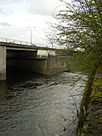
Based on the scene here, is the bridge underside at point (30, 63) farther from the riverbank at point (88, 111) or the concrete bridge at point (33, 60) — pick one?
the riverbank at point (88, 111)

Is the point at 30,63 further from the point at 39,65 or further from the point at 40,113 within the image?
the point at 40,113

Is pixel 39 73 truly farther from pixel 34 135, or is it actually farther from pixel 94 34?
pixel 94 34

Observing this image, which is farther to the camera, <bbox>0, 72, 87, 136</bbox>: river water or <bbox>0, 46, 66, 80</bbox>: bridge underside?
<bbox>0, 46, 66, 80</bbox>: bridge underside

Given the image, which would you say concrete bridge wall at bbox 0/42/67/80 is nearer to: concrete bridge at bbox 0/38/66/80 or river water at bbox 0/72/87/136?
concrete bridge at bbox 0/38/66/80

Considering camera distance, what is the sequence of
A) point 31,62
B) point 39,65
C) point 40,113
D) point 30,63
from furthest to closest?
1. point 30,63
2. point 31,62
3. point 39,65
4. point 40,113

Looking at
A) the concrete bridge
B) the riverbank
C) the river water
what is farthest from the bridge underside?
the riverbank

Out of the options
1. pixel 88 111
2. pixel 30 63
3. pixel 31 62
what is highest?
pixel 88 111

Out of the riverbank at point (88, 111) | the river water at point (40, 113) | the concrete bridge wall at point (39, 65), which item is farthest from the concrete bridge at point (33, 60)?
the riverbank at point (88, 111)

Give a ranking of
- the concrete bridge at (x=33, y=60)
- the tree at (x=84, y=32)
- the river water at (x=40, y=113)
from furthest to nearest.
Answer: the concrete bridge at (x=33, y=60) → the river water at (x=40, y=113) → the tree at (x=84, y=32)

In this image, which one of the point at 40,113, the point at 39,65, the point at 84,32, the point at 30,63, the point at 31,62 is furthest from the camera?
the point at 30,63

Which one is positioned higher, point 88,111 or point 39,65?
point 88,111

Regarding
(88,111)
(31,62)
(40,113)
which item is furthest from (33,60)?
(88,111)

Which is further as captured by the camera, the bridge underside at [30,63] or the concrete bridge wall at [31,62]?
the bridge underside at [30,63]

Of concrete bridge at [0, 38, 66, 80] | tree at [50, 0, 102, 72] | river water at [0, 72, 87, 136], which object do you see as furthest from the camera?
concrete bridge at [0, 38, 66, 80]
